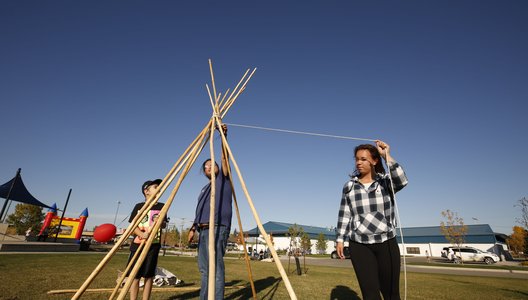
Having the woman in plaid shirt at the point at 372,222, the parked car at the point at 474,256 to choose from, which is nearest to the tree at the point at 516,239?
the parked car at the point at 474,256

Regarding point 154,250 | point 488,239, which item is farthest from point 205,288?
point 488,239

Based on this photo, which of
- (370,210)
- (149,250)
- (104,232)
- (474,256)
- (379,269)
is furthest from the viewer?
(474,256)

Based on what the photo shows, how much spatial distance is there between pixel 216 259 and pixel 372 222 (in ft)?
5.58

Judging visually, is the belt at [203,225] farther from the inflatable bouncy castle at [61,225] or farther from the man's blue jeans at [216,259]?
the inflatable bouncy castle at [61,225]

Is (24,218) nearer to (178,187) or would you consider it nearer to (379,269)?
(178,187)

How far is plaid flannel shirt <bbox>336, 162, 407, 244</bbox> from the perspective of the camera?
2316 mm

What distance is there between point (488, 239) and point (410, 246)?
936cm

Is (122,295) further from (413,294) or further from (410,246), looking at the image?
(410,246)

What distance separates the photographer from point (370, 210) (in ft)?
8.00

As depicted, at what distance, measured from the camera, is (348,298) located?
15.5 feet

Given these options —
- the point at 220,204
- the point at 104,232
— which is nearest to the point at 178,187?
the point at 220,204

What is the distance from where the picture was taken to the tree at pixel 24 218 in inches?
1180

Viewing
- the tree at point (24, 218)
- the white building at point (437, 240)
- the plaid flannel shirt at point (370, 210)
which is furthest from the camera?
the white building at point (437, 240)

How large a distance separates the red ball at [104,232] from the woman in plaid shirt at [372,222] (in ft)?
16.2
